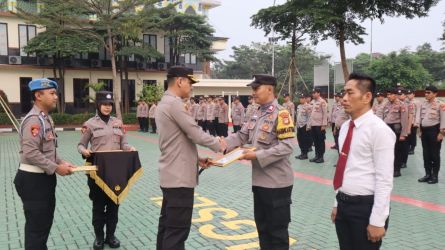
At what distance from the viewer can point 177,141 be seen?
10.4ft

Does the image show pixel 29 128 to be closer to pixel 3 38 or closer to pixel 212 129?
pixel 212 129

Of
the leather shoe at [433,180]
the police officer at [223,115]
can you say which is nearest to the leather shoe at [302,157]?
the leather shoe at [433,180]

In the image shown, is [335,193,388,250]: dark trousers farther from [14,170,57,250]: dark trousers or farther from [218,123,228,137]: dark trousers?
[218,123,228,137]: dark trousers

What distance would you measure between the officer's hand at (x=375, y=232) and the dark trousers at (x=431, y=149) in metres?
5.77

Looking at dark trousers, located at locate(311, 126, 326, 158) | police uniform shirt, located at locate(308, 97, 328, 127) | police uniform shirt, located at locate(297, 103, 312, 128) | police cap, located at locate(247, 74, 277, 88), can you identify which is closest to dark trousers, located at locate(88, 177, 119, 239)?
police cap, located at locate(247, 74, 277, 88)

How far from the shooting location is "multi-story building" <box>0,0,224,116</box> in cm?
2372

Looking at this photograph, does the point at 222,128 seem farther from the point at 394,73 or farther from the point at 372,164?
the point at 372,164

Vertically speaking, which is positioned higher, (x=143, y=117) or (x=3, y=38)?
(x=3, y=38)

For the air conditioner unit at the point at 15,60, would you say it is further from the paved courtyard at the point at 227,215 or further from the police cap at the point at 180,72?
the police cap at the point at 180,72

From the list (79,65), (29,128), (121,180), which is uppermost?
(79,65)

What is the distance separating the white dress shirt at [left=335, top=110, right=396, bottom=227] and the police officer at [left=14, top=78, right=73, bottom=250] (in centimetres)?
233

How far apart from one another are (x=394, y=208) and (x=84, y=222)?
4.17 m

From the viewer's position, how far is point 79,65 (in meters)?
25.7

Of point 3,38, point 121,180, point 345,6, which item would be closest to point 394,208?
point 121,180
